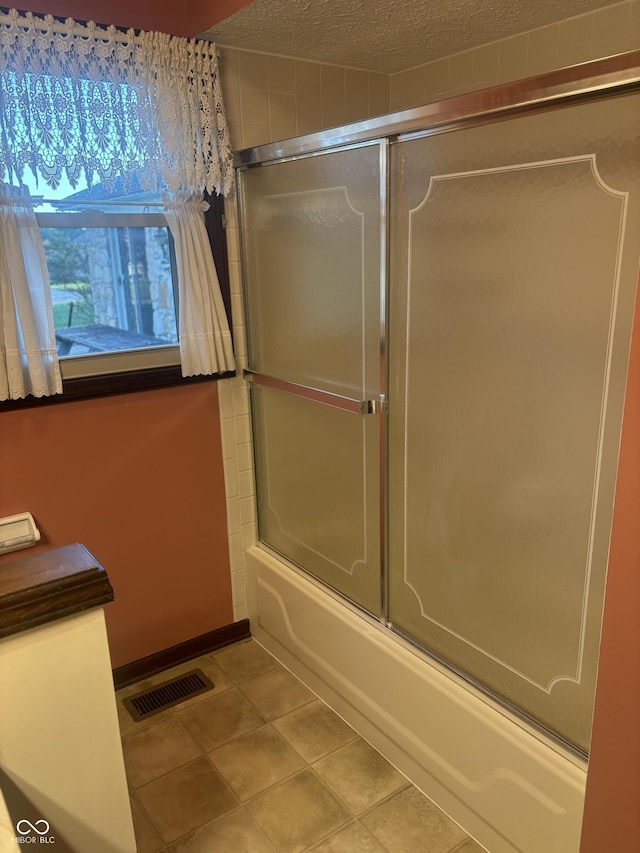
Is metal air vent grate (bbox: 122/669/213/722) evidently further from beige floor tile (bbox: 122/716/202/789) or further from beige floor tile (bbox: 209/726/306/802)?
beige floor tile (bbox: 209/726/306/802)

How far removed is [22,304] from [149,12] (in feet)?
3.07

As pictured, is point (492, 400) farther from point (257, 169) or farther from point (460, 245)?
point (257, 169)

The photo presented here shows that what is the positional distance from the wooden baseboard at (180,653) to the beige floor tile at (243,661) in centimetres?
3

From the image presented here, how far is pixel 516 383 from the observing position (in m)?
1.43

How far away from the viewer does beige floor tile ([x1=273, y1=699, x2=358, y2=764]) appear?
A: 204 centimetres

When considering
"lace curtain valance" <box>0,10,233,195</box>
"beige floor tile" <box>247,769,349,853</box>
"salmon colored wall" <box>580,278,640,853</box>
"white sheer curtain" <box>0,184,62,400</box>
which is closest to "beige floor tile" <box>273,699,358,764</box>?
"beige floor tile" <box>247,769,349,853</box>

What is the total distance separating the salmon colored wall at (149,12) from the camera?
1.77m

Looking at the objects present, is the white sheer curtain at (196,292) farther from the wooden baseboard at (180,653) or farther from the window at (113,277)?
the wooden baseboard at (180,653)

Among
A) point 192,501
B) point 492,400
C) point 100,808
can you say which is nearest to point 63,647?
point 100,808

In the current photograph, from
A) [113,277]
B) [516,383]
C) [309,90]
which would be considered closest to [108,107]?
[113,277]

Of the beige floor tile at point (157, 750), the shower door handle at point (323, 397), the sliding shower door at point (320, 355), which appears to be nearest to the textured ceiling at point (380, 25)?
the sliding shower door at point (320, 355)

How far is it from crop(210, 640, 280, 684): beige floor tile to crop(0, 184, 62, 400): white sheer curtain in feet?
4.00

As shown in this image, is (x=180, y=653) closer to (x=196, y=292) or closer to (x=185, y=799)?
(x=185, y=799)

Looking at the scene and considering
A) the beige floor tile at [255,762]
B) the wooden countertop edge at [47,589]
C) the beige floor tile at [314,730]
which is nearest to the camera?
the wooden countertop edge at [47,589]
